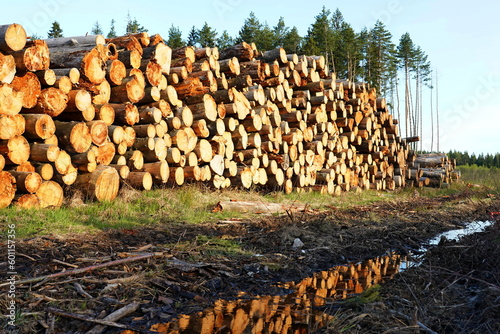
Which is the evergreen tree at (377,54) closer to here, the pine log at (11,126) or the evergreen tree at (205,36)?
the evergreen tree at (205,36)

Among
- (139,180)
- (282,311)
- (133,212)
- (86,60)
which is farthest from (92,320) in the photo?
(86,60)

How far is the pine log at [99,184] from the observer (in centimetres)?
703

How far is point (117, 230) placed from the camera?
5633 mm

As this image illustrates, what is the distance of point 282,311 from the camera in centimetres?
326

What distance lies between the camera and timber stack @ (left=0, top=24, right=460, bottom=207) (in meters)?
6.51

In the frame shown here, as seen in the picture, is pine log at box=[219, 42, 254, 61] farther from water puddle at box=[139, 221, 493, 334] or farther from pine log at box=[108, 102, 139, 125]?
water puddle at box=[139, 221, 493, 334]

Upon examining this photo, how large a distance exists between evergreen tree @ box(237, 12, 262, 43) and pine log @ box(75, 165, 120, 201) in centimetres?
3264

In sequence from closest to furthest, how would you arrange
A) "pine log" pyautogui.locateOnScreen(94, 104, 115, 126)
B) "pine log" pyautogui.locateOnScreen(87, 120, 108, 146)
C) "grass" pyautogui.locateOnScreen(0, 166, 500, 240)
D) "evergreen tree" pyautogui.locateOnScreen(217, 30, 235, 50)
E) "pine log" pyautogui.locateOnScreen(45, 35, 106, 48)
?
"grass" pyautogui.locateOnScreen(0, 166, 500, 240) < "pine log" pyautogui.locateOnScreen(87, 120, 108, 146) < "pine log" pyautogui.locateOnScreen(94, 104, 115, 126) < "pine log" pyautogui.locateOnScreen(45, 35, 106, 48) < "evergreen tree" pyautogui.locateOnScreen(217, 30, 235, 50)

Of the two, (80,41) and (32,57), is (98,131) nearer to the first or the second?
(32,57)

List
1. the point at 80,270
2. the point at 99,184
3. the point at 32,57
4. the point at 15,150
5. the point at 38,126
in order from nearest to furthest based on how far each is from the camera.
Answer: the point at 80,270 < the point at 15,150 < the point at 38,126 < the point at 32,57 < the point at 99,184

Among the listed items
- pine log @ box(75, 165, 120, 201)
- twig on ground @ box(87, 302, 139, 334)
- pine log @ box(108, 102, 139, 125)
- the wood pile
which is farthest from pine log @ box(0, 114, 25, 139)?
the wood pile

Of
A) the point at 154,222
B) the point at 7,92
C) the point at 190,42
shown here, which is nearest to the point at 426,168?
the point at 154,222

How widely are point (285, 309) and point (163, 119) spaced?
611 cm

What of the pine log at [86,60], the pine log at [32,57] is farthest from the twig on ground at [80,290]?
the pine log at [86,60]
